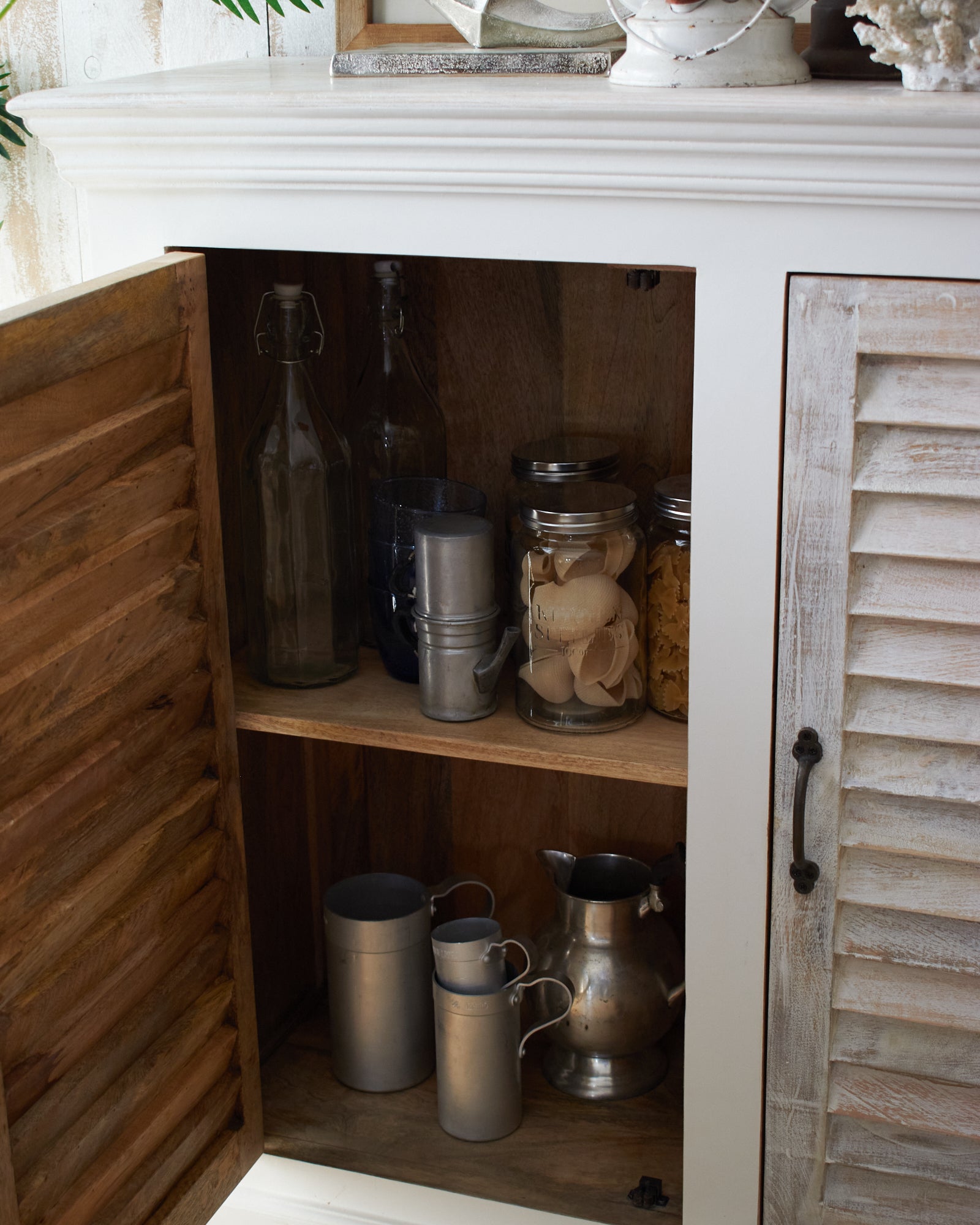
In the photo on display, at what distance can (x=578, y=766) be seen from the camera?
3.51ft

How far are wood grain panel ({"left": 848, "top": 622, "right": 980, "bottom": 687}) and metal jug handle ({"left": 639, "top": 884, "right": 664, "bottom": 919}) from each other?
1.35ft

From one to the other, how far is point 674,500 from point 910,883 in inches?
14.6

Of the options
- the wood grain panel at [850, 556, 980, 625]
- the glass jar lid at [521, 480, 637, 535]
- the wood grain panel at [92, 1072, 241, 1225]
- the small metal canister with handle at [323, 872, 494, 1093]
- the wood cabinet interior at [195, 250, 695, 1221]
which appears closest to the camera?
A: the wood grain panel at [850, 556, 980, 625]

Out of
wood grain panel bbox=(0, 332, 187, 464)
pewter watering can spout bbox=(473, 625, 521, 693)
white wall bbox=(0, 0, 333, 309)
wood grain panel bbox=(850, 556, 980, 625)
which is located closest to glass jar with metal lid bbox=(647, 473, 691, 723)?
pewter watering can spout bbox=(473, 625, 521, 693)

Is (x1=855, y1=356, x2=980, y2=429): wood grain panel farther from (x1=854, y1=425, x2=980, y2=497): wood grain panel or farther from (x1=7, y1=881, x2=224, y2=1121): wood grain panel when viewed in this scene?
(x1=7, y1=881, x2=224, y2=1121): wood grain panel

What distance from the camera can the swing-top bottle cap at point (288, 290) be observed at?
44.5 inches

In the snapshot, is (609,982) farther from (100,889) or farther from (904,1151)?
(100,889)

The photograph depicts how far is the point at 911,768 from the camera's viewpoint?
0.93m

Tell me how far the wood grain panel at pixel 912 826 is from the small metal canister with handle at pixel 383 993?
1.64ft

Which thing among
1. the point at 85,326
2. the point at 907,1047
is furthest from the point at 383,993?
the point at 85,326

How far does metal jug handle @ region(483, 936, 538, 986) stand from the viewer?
4.15 feet

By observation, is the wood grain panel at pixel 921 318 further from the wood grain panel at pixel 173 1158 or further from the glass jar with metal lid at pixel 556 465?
the wood grain panel at pixel 173 1158

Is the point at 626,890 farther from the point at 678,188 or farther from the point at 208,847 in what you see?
the point at 678,188

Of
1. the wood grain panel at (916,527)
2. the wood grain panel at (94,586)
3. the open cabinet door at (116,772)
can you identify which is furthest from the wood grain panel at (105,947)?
the wood grain panel at (916,527)
